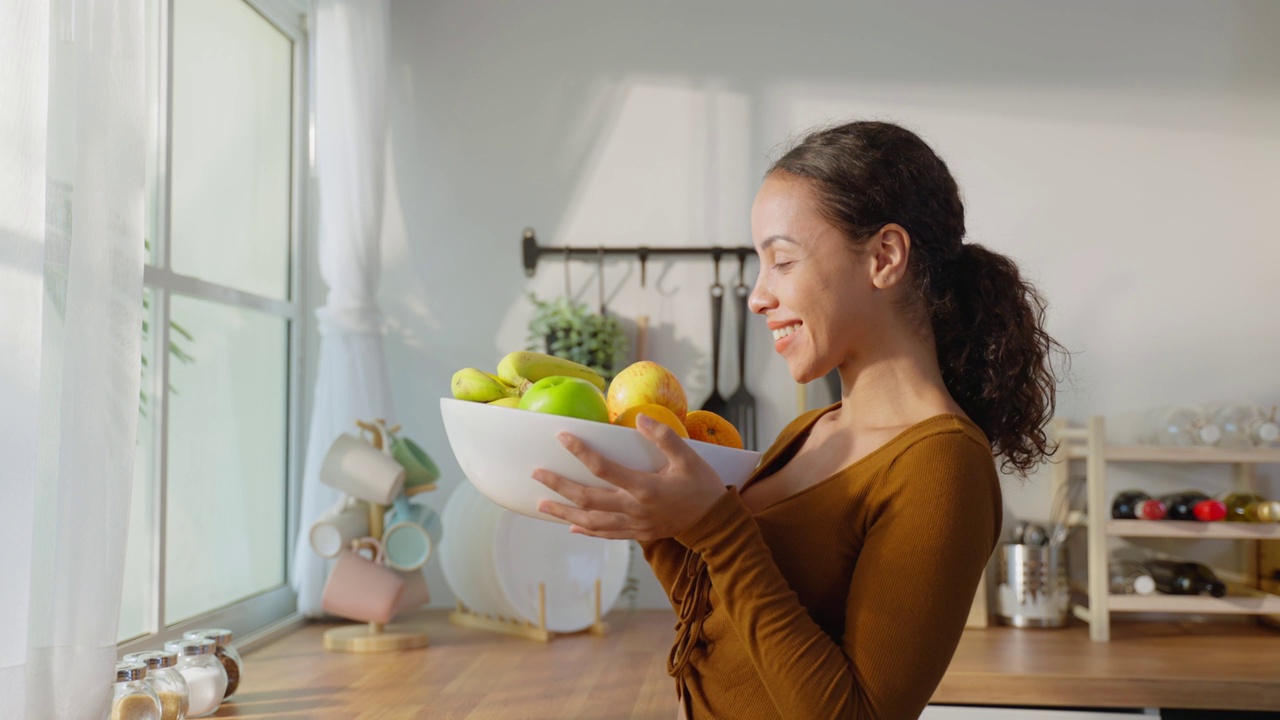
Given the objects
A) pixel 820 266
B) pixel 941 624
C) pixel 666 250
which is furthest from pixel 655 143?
pixel 941 624

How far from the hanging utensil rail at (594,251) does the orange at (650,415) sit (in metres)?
1.59

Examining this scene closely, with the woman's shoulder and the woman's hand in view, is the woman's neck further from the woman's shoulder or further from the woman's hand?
the woman's hand

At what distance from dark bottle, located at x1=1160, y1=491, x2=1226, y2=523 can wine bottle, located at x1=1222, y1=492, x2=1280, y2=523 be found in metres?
0.03

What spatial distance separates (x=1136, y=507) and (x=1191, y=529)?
0.11 meters

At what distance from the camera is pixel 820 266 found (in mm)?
851

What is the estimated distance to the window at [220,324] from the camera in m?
1.70

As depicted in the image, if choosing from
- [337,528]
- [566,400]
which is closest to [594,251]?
[337,528]

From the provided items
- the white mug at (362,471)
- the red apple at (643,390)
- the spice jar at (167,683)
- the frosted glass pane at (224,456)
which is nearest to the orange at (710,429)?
the red apple at (643,390)

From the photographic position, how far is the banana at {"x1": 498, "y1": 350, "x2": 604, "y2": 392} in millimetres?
912

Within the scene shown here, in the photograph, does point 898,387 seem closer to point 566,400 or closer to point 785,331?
point 785,331

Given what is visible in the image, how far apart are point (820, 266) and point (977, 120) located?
168 cm

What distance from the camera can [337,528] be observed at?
187 centimetres

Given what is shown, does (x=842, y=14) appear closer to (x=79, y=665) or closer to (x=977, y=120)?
(x=977, y=120)

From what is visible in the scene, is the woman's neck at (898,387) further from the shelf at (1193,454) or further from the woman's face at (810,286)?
the shelf at (1193,454)
